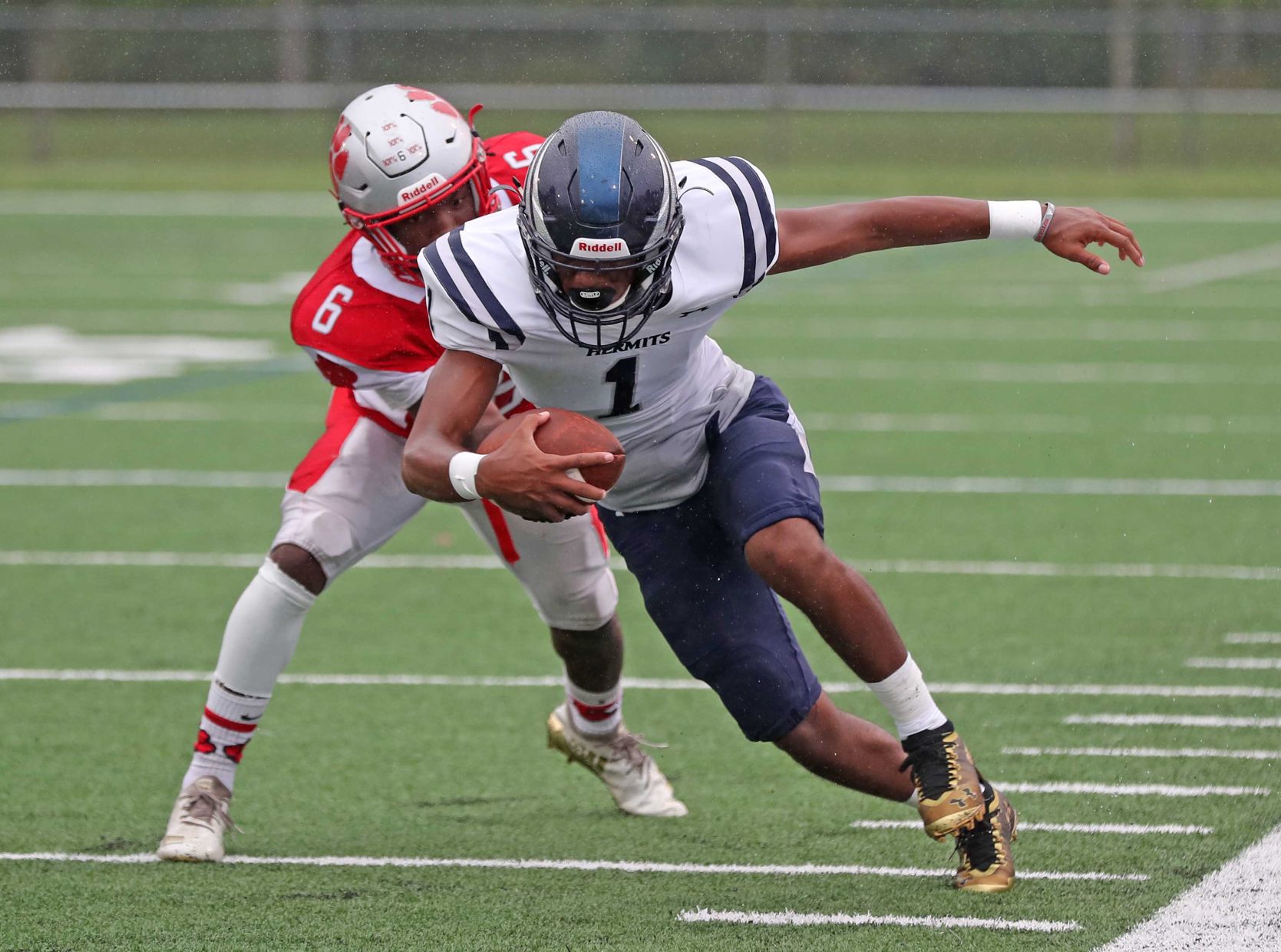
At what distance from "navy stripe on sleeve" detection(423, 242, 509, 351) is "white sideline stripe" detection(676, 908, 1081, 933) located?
1078 mm

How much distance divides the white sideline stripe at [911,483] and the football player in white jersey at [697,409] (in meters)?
4.10

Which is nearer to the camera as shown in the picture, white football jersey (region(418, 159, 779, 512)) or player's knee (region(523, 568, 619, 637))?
white football jersey (region(418, 159, 779, 512))

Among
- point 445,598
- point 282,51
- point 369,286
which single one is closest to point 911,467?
point 445,598

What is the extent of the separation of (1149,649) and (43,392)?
262 inches

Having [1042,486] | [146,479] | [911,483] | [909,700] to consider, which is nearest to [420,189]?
[909,700]

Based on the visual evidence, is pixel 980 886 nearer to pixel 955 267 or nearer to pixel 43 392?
pixel 43 392

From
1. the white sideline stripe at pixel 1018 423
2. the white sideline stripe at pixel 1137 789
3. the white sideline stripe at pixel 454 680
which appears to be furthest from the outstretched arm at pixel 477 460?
the white sideline stripe at pixel 1018 423

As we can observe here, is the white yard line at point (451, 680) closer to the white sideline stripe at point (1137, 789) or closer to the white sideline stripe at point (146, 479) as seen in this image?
the white sideline stripe at point (1137, 789)

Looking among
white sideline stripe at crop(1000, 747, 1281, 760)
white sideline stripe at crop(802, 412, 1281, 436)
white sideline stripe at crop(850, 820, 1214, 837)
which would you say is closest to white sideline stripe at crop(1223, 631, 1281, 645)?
white sideline stripe at crop(1000, 747, 1281, 760)

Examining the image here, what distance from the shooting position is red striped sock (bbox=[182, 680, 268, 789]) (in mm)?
4145

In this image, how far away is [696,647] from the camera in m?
3.68

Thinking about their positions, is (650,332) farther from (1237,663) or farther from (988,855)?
(1237,663)

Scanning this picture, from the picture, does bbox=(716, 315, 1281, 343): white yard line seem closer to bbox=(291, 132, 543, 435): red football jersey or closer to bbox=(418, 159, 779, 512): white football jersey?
bbox=(291, 132, 543, 435): red football jersey

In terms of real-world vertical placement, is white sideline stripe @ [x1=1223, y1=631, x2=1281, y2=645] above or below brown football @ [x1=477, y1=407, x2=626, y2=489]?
below
